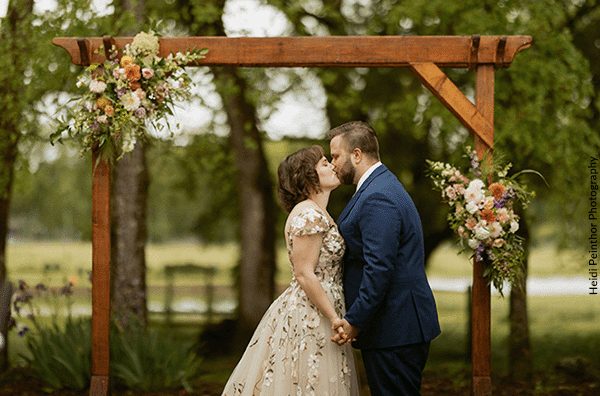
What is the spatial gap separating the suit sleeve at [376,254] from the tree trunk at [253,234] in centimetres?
506

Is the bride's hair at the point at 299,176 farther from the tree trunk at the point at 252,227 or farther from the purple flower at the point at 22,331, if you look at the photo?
the tree trunk at the point at 252,227

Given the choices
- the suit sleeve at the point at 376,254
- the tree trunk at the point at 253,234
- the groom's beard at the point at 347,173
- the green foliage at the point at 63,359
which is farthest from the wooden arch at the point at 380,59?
the tree trunk at the point at 253,234

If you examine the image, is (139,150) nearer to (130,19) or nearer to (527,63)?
(130,19)

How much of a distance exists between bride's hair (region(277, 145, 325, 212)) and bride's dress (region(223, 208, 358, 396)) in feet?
0.55

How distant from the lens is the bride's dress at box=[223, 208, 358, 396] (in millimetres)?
3242

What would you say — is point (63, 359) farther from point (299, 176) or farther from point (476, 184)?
point (476, 184)

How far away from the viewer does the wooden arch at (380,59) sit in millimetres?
3996

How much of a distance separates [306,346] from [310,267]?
1.55ft

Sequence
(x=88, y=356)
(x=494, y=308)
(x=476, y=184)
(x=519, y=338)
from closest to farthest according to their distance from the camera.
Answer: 1. (x=476, y=184)
2. (x=88, y=356)
3. (x=519, y=338)
4. (x=494, y=308)

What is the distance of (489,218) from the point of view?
384 cm

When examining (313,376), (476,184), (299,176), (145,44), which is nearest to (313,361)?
(313,376)

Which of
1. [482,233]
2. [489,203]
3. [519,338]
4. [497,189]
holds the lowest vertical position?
[519,338]

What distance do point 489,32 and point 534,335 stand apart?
7796 mm

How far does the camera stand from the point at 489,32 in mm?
5895
